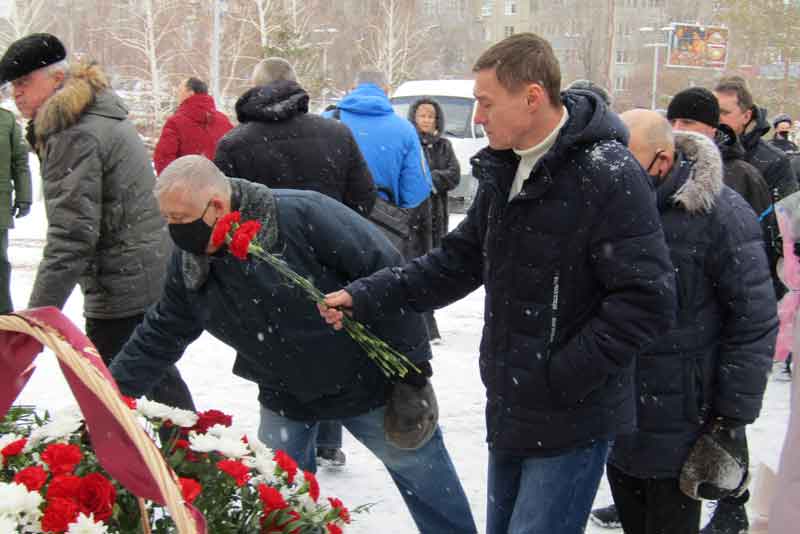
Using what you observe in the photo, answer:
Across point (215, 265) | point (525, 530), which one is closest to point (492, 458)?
point (525, 530)

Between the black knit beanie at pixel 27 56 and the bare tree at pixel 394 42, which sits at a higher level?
the black knit beanie at pixel 27 56

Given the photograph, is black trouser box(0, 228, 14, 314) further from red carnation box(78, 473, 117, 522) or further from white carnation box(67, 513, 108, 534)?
white carnation box(67, 513, 108, 534)

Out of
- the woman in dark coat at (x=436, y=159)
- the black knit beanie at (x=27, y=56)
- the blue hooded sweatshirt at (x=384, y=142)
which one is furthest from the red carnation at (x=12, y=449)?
the woman in dark coat at (x=436, y=159)

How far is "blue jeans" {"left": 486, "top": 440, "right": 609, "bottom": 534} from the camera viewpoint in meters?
2.56

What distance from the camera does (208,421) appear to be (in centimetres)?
230

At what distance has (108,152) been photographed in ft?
12.8

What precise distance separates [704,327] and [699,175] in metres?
0.48

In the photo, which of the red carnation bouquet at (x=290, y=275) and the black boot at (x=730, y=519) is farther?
the black boot at (x=730, y=519)

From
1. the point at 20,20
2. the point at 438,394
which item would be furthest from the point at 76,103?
the point at 20,20

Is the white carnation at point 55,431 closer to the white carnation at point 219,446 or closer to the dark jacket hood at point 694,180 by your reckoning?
the white carnation at point 219,446

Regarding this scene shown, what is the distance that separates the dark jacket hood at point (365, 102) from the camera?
17.9 feet

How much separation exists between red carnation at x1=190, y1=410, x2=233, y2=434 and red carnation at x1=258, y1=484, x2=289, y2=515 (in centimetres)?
34

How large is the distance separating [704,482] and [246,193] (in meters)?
1.67

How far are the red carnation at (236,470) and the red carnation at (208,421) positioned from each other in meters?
0.26
